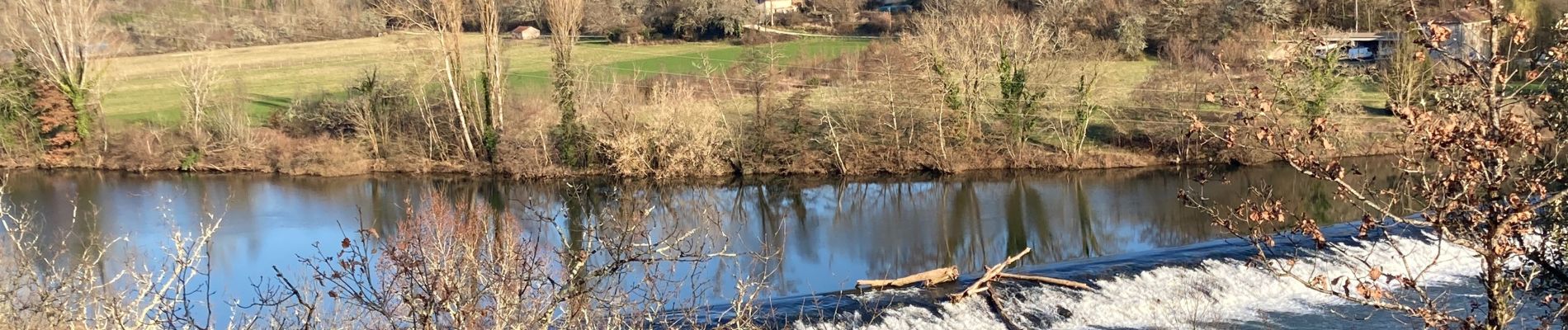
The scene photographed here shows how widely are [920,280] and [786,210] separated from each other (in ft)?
31.8

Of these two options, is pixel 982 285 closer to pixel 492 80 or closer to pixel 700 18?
pixel 492 80

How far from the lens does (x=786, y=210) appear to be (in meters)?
26.7

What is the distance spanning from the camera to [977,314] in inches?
630

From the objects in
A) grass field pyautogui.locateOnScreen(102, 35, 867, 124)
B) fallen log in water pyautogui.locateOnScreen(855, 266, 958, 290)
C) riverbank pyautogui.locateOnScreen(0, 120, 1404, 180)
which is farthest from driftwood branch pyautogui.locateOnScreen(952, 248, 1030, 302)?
grass field pyautogui.locateOnScreen(102, 35, 867, 124)

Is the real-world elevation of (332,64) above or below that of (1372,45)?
above

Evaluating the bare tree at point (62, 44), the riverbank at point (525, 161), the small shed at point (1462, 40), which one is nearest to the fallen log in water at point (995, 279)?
the small shed at point (1462, 40)

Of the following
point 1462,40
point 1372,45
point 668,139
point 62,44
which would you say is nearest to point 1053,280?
point 1462,40

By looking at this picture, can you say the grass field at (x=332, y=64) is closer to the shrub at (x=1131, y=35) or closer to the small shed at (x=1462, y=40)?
the shrub at (x=1131, y=35)

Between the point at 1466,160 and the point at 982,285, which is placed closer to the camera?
the point at 1466,160

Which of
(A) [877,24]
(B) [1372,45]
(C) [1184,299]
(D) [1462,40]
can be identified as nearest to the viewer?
(D) [1462,40]

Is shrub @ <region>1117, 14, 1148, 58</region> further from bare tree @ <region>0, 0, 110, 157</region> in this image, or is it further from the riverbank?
bare tree @ <region>0, 0, 110, 157</region>

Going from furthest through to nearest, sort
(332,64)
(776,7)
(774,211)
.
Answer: (776,7) → (332,64) → (774,211)

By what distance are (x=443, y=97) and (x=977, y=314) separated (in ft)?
77.3

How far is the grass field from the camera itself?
Result: 3884cm
